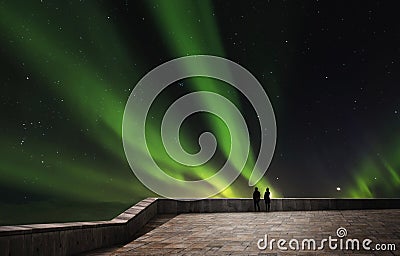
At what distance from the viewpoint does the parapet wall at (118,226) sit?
1050 centimetres

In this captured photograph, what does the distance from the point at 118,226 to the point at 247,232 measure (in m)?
4.24

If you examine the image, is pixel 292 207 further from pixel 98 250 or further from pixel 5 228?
pixel 5 228

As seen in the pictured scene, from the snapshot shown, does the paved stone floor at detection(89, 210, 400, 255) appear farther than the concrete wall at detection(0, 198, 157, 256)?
Yes

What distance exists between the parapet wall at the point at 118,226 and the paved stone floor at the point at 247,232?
1.48 feet

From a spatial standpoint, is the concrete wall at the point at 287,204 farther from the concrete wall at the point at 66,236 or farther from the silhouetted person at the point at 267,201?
the concrete wall at the point at 66,236

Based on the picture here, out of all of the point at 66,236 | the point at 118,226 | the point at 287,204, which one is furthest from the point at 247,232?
the point at 287,204

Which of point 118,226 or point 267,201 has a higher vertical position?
point 267,201

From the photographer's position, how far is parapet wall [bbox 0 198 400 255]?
34.4 ft

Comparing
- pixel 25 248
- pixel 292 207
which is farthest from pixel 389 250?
pixel 292 207

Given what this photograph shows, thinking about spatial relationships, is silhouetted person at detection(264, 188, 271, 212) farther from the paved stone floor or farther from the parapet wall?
the paved stone floor

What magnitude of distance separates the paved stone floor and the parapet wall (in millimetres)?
451

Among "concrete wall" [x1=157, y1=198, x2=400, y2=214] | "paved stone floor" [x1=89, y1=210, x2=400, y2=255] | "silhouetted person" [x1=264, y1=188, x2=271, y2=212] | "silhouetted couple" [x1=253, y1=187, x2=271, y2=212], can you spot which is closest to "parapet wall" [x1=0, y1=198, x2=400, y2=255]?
"concrete wall" [x1=157, y1=198, x2=400, y2=214]

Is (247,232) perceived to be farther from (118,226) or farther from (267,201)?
(267,201)

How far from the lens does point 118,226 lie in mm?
15477
